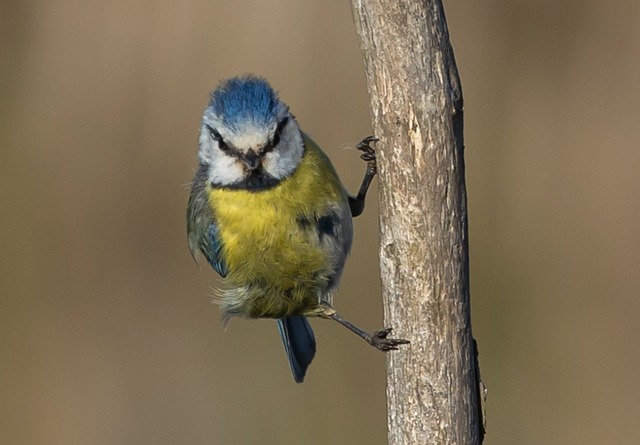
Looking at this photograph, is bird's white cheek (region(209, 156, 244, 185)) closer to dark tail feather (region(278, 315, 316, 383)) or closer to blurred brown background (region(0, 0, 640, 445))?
dark tail feather (region(278, 315, 316, 383))

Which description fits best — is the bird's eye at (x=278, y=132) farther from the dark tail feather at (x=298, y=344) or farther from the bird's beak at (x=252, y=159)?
the dark tail feather at (x=298, y=344)

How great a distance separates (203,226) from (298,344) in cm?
58

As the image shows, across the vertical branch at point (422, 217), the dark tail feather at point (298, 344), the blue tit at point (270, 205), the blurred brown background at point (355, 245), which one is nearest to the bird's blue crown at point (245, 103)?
the blue tit at point (270, 205)

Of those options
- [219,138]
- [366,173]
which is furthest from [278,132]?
[366,173]

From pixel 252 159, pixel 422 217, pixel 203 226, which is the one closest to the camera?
pixel 422 217

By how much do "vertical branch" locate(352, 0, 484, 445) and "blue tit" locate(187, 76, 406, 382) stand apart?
49 centimetres

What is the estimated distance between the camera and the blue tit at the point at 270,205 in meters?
2.38

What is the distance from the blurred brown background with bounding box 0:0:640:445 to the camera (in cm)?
334

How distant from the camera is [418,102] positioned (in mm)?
1800

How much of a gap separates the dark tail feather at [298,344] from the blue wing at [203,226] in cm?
38

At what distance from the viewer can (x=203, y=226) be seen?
2.60 metres

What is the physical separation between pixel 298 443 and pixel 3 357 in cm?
109

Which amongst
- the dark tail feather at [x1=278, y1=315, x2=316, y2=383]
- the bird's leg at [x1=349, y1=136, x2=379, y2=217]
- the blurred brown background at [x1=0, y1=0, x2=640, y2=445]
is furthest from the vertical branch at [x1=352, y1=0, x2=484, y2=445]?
the blurred brown background at [x1=0, y1=0, x2=640, y2=445]

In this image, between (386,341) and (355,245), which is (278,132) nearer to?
(386,341)
